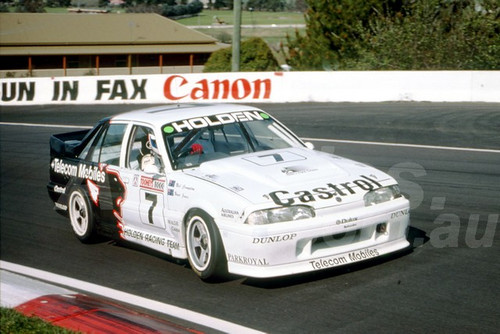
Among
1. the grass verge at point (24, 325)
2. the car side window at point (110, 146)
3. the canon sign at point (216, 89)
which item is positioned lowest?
the canon sign at point (216, 89)

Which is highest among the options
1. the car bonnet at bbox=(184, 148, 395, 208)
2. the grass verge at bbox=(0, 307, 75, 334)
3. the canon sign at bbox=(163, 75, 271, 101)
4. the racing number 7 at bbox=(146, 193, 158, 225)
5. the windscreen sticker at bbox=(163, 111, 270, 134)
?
the windscreen sticker at bbox=(163, 111, 270, 134)

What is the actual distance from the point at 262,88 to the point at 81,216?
15324 mm

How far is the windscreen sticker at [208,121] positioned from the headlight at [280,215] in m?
1.70

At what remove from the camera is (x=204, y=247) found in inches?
255

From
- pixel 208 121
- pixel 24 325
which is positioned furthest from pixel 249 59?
pixel 24 325

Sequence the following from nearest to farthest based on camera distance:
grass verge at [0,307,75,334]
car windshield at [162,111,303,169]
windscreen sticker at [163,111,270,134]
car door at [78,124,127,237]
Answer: grass verge at [0,307,75,334] → car windshield at [162,111,303,169] → windscreen sticker at [163,111,270,134] → car door at [78,124,127,237]

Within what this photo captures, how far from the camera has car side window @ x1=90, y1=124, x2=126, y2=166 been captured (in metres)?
8.02

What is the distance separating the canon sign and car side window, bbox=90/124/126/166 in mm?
15169

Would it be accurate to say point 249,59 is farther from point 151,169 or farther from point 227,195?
point 227,195

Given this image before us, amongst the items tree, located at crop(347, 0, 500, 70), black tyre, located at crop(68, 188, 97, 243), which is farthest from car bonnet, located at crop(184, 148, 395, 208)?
tree, located at crop(347, 0, 500, 70)

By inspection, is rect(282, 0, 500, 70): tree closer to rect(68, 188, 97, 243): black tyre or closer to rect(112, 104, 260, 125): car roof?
rect(112, 104, 260, 125): car roof

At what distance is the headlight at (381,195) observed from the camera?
21.1 ft

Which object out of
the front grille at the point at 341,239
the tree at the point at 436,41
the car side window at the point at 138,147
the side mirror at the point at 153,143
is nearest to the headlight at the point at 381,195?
the front grille at the point at 341,239

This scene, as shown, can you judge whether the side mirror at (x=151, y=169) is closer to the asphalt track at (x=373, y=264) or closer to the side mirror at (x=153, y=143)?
the side mirror at (x=153, y=143)
